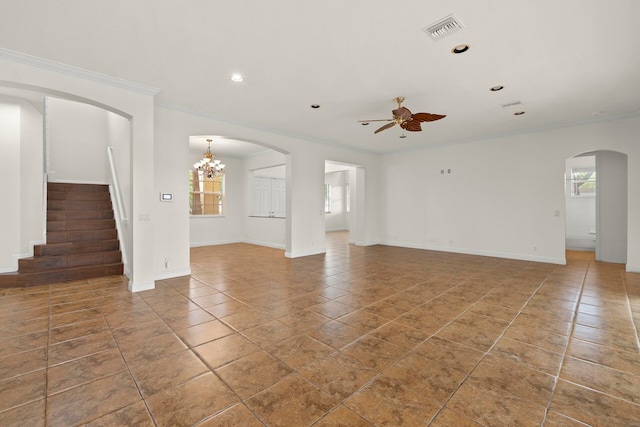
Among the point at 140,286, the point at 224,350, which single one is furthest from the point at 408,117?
the point at 140,286

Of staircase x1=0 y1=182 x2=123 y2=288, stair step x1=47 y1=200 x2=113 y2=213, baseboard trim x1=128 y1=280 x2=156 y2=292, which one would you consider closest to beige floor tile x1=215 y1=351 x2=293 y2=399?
baseboard trim x1=128 y1=280 x2=156 y2=292

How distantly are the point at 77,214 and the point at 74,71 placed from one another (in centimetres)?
329

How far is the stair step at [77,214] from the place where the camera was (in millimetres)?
5375

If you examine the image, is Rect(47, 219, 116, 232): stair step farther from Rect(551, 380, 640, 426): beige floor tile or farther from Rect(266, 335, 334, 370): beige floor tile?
Rect(551, 380, 640, 426): beige floor tile

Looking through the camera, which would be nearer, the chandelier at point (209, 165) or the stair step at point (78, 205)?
the stair step at point (78, 205)

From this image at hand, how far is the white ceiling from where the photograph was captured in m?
2.47

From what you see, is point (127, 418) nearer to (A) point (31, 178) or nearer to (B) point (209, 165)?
(A) point (31, 178)

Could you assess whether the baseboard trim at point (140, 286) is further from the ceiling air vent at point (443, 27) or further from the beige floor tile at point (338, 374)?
the ceiling air vent at point (443, 27)

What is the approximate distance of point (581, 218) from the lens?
8586 millimetres

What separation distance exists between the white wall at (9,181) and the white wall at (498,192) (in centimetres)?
825

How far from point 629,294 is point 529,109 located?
3199mm

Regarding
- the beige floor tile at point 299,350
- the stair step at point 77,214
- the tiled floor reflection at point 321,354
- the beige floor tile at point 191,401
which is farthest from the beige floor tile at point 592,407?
the stair step at point 77,214

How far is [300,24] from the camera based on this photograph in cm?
266

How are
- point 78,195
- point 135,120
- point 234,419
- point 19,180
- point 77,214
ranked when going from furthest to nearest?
point 78,195
point 77,214
point 19,180
point 135,120
point 234,419
